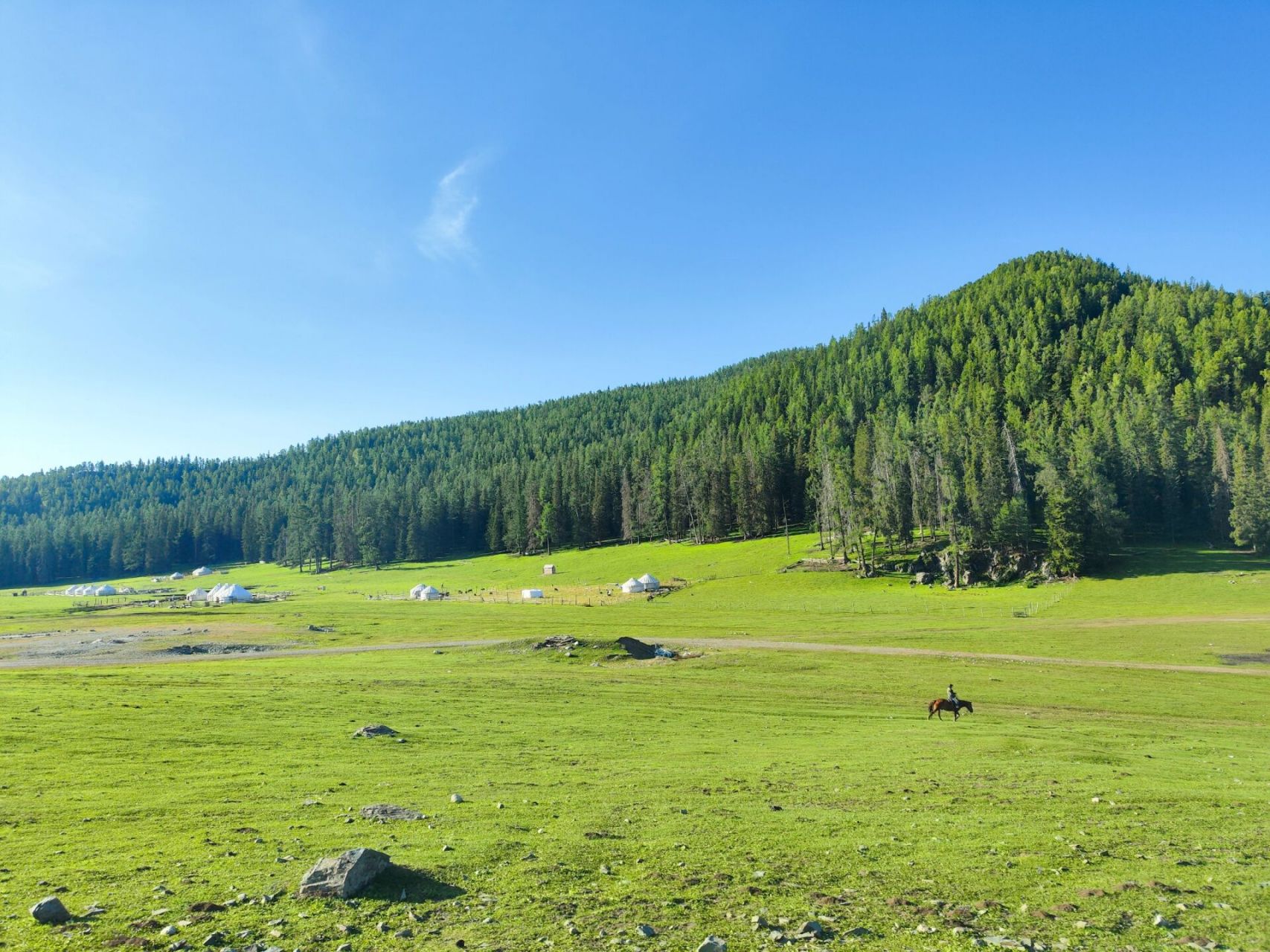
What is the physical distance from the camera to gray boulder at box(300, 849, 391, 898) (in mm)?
10953

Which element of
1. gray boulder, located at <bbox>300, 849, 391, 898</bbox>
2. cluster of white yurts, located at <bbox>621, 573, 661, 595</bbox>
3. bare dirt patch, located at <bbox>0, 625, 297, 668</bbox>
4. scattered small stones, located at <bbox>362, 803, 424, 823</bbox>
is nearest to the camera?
gray boulder, located at <bbox>300, 849, 391, 898</bbox>

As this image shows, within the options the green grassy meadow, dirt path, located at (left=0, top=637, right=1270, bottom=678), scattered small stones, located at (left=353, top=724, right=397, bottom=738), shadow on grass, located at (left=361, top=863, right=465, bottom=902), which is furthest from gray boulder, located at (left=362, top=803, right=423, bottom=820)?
dirt path, located at (left=0, top=637, right=1270, bottom=678)

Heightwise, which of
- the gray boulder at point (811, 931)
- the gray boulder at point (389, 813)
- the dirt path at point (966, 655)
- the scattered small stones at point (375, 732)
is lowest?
the dirt path at point (966, 655)

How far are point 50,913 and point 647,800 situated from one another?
11.8 meters

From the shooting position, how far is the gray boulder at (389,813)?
15.6 metres

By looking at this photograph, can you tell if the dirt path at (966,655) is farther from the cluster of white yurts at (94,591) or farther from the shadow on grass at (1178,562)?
the cluster of white yurts at (94,591)

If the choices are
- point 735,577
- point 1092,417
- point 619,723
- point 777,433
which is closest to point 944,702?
point 619,723

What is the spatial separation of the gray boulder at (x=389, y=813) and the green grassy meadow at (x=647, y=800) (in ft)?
1.45

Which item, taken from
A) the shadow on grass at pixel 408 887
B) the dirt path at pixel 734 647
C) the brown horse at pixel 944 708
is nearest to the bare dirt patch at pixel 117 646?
the dirt path at pixel 734 647

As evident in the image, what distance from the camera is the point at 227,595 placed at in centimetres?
11181

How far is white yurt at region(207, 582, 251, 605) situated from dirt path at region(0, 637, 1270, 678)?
199 ft

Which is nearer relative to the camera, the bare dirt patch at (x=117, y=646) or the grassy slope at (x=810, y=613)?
the bare dirt patch at (x=117, y=646)

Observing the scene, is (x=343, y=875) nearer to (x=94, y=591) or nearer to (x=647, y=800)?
(x=647, y=800)

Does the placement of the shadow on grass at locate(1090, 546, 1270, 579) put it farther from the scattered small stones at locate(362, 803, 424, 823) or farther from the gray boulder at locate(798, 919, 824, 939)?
the scattered small stones at locate(362, 803, 424, 823)
